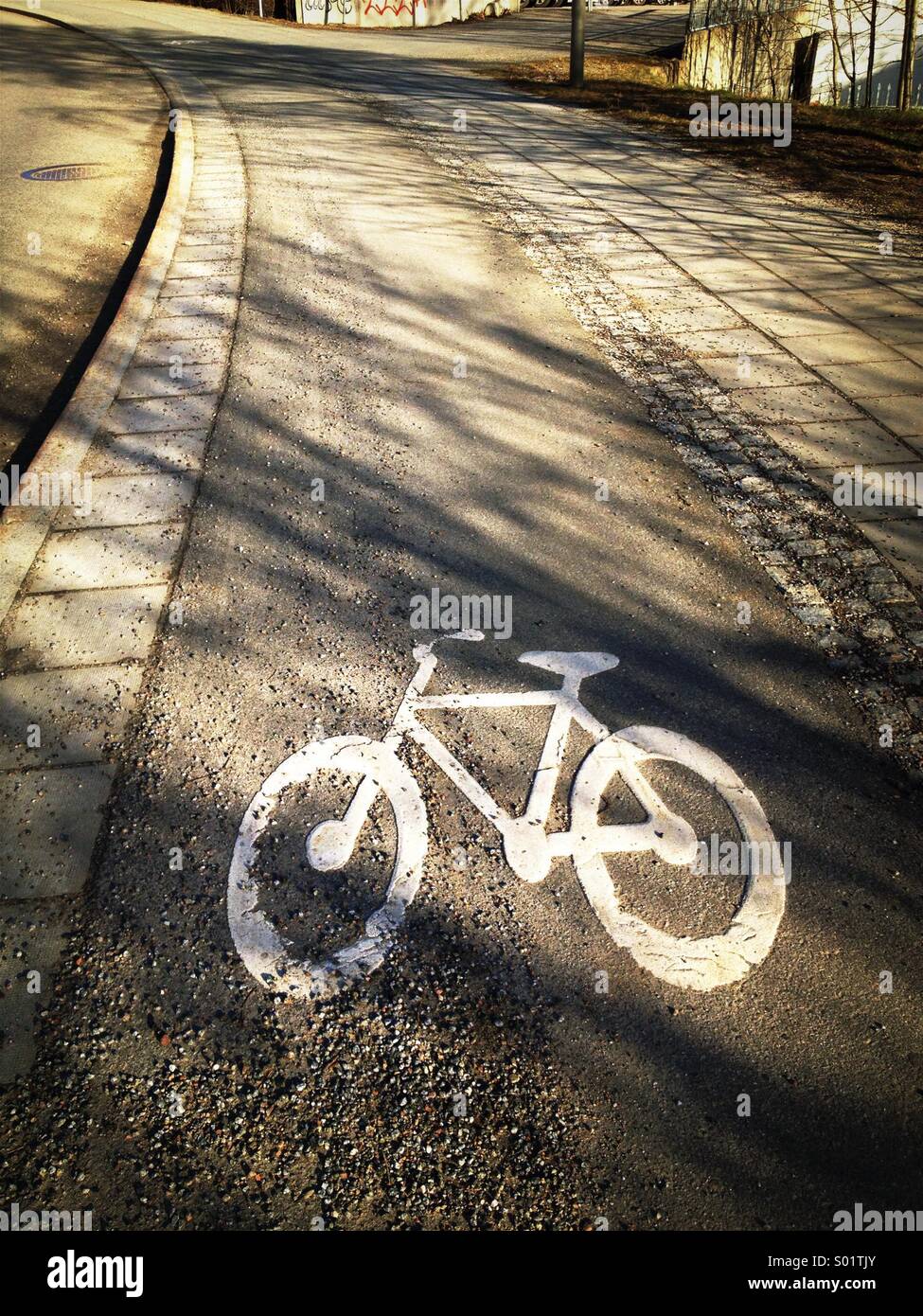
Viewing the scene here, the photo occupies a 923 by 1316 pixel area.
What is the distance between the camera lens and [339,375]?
6.30m

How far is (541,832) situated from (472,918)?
1.50 ft

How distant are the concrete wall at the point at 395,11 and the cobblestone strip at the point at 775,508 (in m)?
29.8

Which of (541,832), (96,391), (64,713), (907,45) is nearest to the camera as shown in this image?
(541,832)

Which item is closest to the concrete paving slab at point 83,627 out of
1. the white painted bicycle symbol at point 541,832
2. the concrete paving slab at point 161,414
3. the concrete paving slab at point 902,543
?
the white painted bicycle symbol at point 541,832

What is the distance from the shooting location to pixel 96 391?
6066 mm

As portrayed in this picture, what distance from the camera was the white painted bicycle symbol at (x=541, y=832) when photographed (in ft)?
9.04

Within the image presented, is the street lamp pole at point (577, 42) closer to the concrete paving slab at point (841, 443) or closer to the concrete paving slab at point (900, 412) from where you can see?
the concrete paving slab at point (900, 412)

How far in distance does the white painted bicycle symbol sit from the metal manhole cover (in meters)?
10.5

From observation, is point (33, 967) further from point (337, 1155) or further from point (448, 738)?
point (448, 738)

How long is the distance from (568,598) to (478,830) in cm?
158

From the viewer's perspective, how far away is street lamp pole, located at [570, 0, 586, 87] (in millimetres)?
15383

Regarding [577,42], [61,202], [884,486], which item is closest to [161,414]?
[884,486]

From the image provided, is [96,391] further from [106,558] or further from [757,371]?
[757,371]

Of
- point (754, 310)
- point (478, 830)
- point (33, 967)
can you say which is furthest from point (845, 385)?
point (33, 967)
